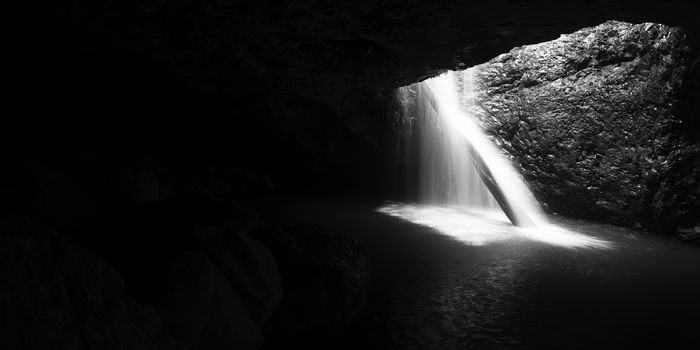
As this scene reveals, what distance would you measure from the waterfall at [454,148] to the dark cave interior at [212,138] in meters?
2.52

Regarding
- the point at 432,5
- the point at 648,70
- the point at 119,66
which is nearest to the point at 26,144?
the point at 119,66

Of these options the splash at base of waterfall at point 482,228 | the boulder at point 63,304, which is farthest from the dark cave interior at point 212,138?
the splash at base of waterfall at point 482,228

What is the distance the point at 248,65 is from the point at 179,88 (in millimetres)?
2597

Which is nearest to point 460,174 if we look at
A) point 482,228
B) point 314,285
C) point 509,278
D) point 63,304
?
point 482,228

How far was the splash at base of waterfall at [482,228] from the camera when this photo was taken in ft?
30.3

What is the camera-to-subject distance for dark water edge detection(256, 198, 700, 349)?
15.6 ft

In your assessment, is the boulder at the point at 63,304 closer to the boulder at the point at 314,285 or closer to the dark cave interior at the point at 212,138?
the dark cave interior at the point at 212,138

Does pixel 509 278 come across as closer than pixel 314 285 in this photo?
No

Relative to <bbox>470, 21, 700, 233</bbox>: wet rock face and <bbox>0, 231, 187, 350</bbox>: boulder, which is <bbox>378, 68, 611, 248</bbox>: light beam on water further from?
<bbox>0, 231, 187, 350</bbox>: boulder

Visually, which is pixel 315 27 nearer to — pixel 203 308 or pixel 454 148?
pixel 203 308

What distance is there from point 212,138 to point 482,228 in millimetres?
8626

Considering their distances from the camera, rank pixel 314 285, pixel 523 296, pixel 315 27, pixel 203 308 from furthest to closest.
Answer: pixel 523 296
pixel 315 27
pixel 314 285
pixel 203 308

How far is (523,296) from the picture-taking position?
5.93 meters

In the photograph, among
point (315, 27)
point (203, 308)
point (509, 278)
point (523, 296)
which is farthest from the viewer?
point (509, 278)
